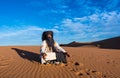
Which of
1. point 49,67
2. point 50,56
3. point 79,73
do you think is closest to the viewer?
point 79,73

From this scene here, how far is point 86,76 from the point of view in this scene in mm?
8766

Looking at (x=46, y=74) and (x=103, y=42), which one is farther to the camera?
(x=103, y=42)

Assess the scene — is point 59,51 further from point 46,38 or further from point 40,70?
point 40,70

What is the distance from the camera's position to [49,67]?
34.6ft

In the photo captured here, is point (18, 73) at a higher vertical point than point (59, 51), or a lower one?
lower

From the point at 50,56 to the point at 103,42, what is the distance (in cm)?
3149

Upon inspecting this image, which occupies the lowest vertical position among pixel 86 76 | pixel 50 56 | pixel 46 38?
pixel 86 76

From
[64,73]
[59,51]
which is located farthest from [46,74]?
[59,51]

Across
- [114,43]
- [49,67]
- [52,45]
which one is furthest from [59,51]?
[114,43]

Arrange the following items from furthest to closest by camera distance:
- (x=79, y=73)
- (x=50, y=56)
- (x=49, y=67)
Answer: (x=50, y=56), (x=49, y=67), (x=79, y=73)

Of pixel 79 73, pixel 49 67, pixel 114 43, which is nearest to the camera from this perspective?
pixel 79 73

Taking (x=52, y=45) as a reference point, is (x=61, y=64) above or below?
below

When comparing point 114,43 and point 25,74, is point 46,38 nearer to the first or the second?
point 25,74

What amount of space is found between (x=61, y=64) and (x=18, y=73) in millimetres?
2610
